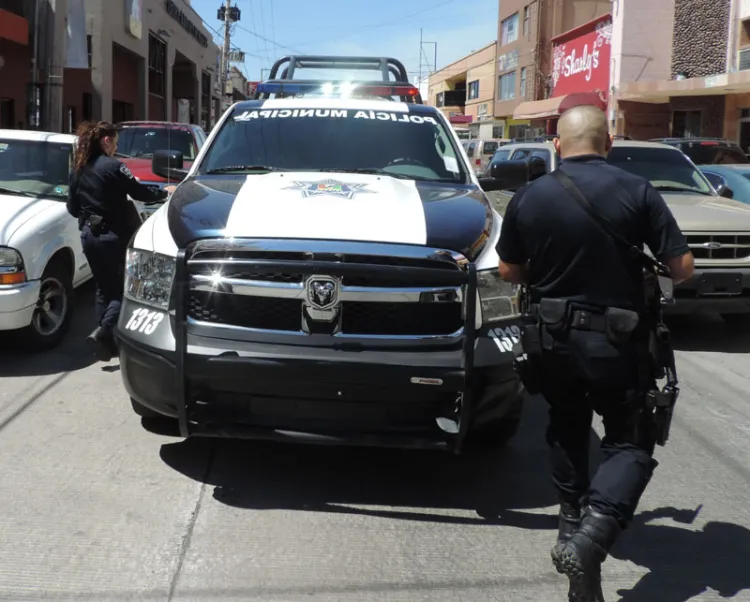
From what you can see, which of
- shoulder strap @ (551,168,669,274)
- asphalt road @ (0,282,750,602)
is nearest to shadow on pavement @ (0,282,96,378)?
asphalt road @ (0,282,750,602)

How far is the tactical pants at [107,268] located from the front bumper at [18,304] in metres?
0.47

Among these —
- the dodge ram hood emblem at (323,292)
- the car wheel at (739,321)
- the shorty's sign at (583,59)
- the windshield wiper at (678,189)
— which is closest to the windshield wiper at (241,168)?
the dodge ram hood emblem at (323,292)

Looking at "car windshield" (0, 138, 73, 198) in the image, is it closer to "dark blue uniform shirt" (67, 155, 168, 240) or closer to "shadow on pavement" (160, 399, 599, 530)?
"dark blue uniform shirt" (67, 155, 168, 240)

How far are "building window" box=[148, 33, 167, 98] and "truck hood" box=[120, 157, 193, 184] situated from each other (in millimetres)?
22048

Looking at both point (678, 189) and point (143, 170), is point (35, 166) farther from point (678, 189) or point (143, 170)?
point (678, 189)

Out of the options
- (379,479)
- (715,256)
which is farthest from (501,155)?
(379,479)

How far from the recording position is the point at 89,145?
6297mm

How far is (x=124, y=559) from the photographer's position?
363 centimetres

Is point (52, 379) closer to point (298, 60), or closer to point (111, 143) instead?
point (111, 143)

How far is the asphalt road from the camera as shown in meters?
3.49

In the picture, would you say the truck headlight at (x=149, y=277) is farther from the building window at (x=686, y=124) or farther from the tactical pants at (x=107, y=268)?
the building window at (x=686, y=124)

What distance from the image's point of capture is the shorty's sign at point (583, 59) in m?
36.8

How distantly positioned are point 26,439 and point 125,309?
→ 1228 millimetres

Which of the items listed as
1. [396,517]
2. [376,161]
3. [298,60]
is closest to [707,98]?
[298,60]
